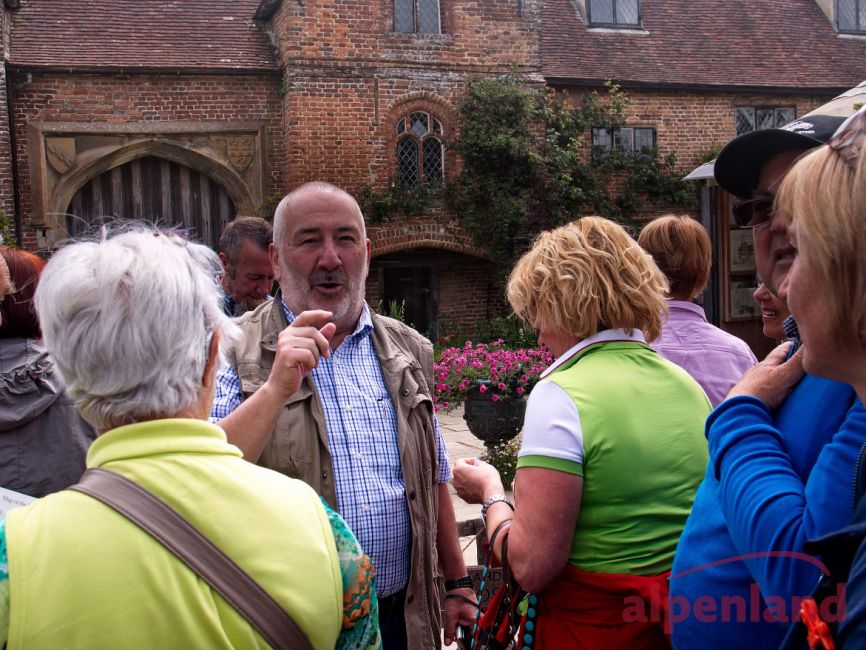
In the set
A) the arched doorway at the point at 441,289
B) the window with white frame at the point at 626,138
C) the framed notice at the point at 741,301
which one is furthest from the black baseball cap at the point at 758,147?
the window with white frame at the point at 626,138

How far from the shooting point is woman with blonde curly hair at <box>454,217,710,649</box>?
197 centimetres

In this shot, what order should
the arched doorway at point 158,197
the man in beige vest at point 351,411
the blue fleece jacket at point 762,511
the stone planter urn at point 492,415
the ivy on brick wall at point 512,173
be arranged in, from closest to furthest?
the blue fleece jacket at point 762,511 < the man in beige vest at point 351,411 < the stone planter urn at point 492,415 < the arched doorway at point 158,197 < the ivy on brick wall at point 512,173

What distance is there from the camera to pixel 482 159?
14547mm

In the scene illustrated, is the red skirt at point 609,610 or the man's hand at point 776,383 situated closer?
the man's hand at point 776,383

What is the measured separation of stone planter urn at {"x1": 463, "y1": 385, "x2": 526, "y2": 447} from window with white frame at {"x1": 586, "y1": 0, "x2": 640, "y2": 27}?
498 inches

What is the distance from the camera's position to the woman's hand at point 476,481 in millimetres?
2377

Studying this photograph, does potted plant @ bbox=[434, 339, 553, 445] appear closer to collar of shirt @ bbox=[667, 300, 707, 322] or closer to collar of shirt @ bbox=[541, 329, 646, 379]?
collar of shirt @ bbox=[667, 300, 707, 322]

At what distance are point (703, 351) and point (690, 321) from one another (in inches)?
5.6

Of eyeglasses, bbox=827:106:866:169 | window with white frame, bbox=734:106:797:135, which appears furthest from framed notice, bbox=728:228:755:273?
eyeglasses, bbox=827:106:866:169

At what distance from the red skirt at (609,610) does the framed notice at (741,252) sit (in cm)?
1232

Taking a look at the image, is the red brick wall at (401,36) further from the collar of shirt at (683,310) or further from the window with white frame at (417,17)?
the collar of shirt at (683,310)

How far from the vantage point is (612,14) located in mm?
17078

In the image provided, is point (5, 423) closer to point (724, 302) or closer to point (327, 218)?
point (327, 218)

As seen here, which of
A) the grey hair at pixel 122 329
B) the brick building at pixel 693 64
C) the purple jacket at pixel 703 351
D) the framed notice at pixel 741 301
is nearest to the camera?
the grey hair at pixel 122 329
